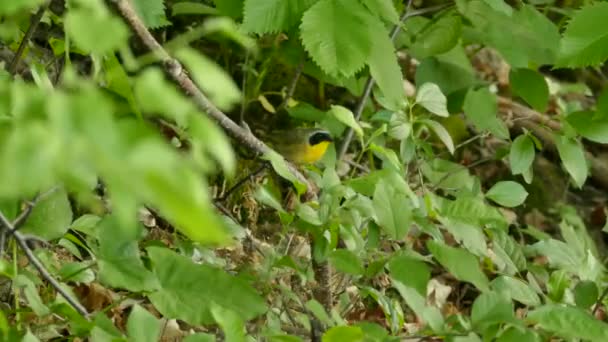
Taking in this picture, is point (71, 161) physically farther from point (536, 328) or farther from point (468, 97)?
point (468, 97)

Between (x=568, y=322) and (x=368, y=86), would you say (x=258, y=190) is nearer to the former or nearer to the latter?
(x=568, y=322)

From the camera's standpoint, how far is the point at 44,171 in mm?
613

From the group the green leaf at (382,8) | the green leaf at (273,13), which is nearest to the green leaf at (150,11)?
the green leaf at (273,13)

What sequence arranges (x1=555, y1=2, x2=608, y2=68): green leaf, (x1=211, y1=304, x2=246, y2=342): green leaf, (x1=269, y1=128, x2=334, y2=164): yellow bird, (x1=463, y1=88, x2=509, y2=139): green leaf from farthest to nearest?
(x1=269, y1=128, x2=334, y2=164): yellow bird
(x1=463, y1=88, x2=509, y2=139): green leaf
(x1=555, y1=2, x2=608, y2=68): green leaf
(x1=211, y1=304, x2=246, y2=342): green leaf

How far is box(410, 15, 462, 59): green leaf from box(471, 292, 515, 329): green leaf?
5.02ft

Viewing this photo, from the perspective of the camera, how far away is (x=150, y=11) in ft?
6.52

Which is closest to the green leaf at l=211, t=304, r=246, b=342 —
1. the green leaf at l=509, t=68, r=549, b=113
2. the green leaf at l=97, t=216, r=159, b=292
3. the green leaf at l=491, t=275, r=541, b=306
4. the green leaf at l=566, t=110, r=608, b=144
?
the green leaf at l=97, t=216, r=159, b=292

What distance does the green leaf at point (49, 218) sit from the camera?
1552 millimetres

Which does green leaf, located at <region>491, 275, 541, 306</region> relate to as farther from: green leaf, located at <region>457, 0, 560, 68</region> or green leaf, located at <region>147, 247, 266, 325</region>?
green leaf, located at <region>457, 0, 560, 68</region>

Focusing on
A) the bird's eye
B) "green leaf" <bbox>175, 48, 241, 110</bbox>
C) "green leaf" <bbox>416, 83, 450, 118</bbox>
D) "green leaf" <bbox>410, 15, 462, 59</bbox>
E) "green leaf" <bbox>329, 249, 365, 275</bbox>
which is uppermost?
"green leaf" <bbox>175, 48, 241, 110</bbox>

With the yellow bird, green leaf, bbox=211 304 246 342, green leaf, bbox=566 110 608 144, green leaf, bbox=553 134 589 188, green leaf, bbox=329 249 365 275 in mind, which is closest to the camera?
green leaf, bbox=211 304 246 342

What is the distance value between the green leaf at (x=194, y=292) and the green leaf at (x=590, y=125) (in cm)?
116

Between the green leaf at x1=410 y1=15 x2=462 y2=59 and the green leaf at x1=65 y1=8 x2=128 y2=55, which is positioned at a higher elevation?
the green leaf at x1=65 y1=8 x2=128 y2=55

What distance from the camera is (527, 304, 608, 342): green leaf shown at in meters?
1.50
